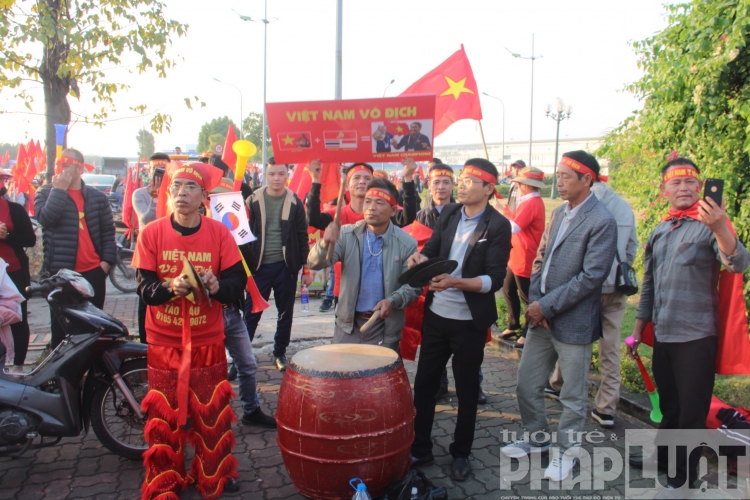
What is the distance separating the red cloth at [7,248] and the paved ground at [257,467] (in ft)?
5.70

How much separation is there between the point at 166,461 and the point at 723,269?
3.67 metres

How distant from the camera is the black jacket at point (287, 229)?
5.53 metres

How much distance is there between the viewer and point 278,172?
18.4 feet

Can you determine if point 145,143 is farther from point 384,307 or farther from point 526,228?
point 384,307

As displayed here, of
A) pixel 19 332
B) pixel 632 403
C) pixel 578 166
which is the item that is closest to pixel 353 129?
pixel 578 166

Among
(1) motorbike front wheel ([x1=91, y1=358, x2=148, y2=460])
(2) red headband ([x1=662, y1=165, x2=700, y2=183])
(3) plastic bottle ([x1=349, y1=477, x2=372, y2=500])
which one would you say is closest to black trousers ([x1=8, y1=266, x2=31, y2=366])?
(1) motorbike front wheel ([x1=91, y1=358, x2=148, y2=460])

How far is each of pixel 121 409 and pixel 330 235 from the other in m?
1.94

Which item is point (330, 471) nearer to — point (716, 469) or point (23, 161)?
point (716, 469)

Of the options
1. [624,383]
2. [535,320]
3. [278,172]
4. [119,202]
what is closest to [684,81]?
[624,383]

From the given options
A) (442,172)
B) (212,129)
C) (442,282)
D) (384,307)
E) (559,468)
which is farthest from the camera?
(212,129)

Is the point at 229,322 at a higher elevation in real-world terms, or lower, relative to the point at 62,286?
lower

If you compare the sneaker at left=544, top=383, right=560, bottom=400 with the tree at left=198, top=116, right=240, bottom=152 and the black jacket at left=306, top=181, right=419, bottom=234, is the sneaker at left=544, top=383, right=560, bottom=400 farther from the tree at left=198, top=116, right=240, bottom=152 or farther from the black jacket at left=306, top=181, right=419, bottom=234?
the tree at left=198, top=116, right=240, bottom=152

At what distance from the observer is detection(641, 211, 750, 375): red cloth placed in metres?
3.43

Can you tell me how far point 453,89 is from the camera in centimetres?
567
